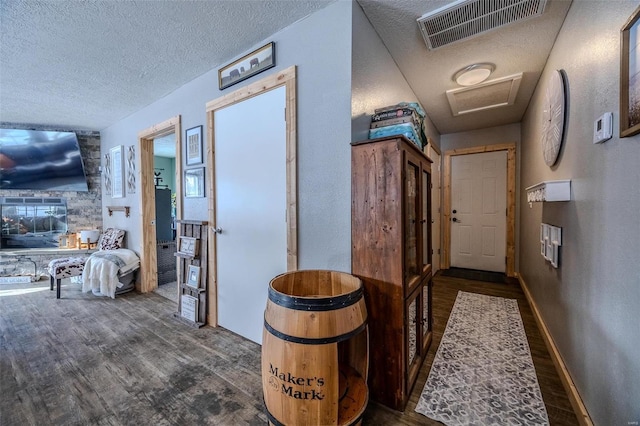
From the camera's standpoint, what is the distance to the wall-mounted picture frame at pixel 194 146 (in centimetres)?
251

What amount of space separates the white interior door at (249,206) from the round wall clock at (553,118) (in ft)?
6.19

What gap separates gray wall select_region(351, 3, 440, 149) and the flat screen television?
15.9 feet

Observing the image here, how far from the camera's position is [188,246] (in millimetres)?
2572

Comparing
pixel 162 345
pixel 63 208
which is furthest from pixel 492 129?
pixel 63 208

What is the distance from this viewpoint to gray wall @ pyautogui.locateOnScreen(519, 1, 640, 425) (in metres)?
0.98

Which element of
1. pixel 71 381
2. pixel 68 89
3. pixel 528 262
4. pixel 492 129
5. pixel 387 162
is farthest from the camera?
pixel 492 129

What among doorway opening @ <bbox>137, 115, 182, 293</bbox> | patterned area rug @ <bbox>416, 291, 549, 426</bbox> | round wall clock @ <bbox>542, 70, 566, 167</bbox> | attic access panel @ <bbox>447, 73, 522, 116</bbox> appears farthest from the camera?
doorway opening @ <bbox>137, 115, 182, 293</bbox>

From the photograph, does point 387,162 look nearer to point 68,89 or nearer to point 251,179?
point 251,179

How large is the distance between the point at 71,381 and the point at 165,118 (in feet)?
8.22

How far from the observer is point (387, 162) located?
A: 139 centimetres

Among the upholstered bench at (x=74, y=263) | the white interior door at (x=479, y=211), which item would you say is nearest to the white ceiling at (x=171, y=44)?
the white interior door at (x=479, y=211)

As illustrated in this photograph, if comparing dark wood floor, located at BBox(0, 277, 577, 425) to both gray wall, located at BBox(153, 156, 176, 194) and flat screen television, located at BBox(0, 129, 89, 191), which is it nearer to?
flat screen television, located at BBox(0, 129, 89, 191)

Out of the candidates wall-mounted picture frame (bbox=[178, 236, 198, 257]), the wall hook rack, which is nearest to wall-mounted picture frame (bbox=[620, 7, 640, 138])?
wall-mounted picture frame (bbox=[178, 236, 198, 257])

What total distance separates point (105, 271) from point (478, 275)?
5.06 m
